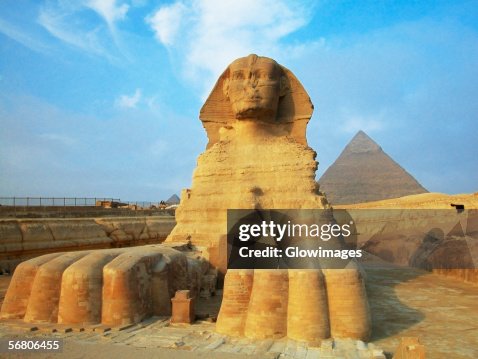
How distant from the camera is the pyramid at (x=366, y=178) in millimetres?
53031

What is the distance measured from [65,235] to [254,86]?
9347 mm

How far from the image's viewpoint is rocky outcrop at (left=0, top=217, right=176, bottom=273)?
44.2 ft

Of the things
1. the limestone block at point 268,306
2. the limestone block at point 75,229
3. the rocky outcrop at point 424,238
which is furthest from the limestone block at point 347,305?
the limestone block at point 75,229

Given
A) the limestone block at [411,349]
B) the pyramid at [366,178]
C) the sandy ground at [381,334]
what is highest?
the pyramid at [366,178]

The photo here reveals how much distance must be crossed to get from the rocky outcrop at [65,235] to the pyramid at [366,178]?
120ft

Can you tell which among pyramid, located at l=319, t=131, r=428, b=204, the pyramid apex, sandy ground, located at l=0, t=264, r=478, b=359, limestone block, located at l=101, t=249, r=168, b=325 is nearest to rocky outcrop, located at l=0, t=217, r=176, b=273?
sandy ground, located at l=0, t=264, r=478, b=359

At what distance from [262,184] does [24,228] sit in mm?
9015

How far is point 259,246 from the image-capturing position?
772 centimetres

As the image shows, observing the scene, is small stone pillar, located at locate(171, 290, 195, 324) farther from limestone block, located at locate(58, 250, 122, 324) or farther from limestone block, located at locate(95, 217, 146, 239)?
limestone block, located at locate(95, 217, 146, 239)

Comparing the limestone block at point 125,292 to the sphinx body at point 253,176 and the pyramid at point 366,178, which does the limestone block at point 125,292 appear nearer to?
the sphinx body at point 253,176

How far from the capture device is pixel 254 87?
9695 mm

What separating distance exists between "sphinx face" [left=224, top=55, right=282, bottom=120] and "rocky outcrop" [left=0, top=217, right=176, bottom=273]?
27.9 feet

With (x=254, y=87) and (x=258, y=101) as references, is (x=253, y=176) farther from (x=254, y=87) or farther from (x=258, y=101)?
(x=254, y=87)

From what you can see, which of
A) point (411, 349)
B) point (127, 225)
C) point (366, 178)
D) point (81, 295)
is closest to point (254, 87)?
point (81, 295)
